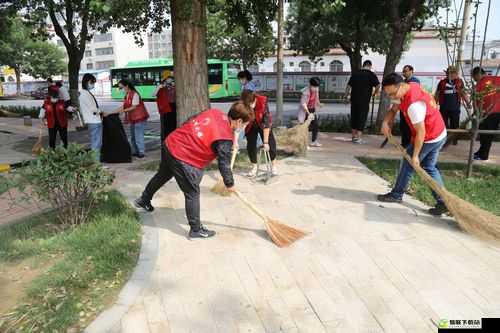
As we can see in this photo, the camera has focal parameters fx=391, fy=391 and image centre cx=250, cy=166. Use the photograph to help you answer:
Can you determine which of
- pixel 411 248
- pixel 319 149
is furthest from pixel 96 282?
pixel 319 149

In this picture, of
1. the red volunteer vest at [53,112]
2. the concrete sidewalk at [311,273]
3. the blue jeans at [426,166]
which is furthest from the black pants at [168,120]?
the blue jeans at [426,166]

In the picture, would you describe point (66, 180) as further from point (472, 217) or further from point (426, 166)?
point (472, 217)

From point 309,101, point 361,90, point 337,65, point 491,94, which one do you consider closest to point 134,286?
point 309,101

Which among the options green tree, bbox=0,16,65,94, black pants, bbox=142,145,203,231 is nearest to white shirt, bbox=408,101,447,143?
black pants, bbox=142,145,203,231

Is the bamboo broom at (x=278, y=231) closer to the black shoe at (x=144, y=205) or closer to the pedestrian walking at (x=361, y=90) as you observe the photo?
the black shoe at (x=144, y=205)

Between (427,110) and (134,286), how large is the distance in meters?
3.26

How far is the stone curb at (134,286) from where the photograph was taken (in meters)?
2.56

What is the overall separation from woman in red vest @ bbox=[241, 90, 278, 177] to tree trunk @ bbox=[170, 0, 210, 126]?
90 cm

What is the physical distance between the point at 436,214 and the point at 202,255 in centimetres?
259

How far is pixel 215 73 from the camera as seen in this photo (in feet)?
84.2

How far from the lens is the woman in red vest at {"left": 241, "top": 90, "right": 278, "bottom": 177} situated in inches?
193

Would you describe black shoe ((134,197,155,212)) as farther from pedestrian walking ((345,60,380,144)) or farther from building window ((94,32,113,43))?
building window ((94,32,113,43))

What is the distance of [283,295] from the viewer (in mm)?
2869

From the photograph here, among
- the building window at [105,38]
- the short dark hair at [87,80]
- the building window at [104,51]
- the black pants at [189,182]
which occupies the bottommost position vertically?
the black pants at [189,182]
